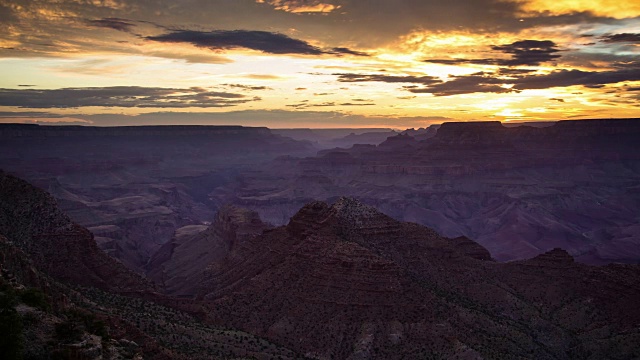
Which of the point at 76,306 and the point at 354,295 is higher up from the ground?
the point at 76,306

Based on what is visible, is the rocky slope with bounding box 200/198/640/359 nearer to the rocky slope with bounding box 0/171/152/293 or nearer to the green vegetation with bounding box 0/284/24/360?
the rocky slope with bounding box 0/171/152/293

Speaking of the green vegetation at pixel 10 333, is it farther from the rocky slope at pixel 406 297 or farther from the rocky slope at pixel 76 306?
the rocky slope at pixel 406 297

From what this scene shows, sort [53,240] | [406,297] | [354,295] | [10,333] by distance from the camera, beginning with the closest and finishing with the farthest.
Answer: [10,333] → [406,297] → [354,295] → [53,240]

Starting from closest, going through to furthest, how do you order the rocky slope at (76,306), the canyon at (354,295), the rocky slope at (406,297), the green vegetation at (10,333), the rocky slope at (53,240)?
the green vegetation at (10,333) < the rocky slope at (76,306) < the canyon at (354,295) < the rocky slope at (406,297) < the rocky slope at (53,240)

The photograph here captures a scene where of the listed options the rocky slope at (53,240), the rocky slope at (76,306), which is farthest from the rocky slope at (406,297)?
the rocky slope at (53,240)

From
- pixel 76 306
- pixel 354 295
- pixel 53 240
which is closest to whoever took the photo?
pixel 76 306

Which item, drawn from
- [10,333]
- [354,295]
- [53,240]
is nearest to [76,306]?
[10,333]

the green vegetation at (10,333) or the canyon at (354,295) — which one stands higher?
the green vegetation at (10,333)

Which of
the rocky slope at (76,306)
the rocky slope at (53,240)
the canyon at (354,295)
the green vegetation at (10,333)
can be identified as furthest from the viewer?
the rocky slope at (53,240)

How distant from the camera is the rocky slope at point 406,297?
2366 inches

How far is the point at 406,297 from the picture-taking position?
63.7 meters

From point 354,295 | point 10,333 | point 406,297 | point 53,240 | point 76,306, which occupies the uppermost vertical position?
point 10,333

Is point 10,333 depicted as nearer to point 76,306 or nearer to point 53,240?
point 76,306

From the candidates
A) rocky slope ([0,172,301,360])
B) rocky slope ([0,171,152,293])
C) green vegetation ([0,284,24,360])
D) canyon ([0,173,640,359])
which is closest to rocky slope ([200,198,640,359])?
canyon ([0,173,640,359])
